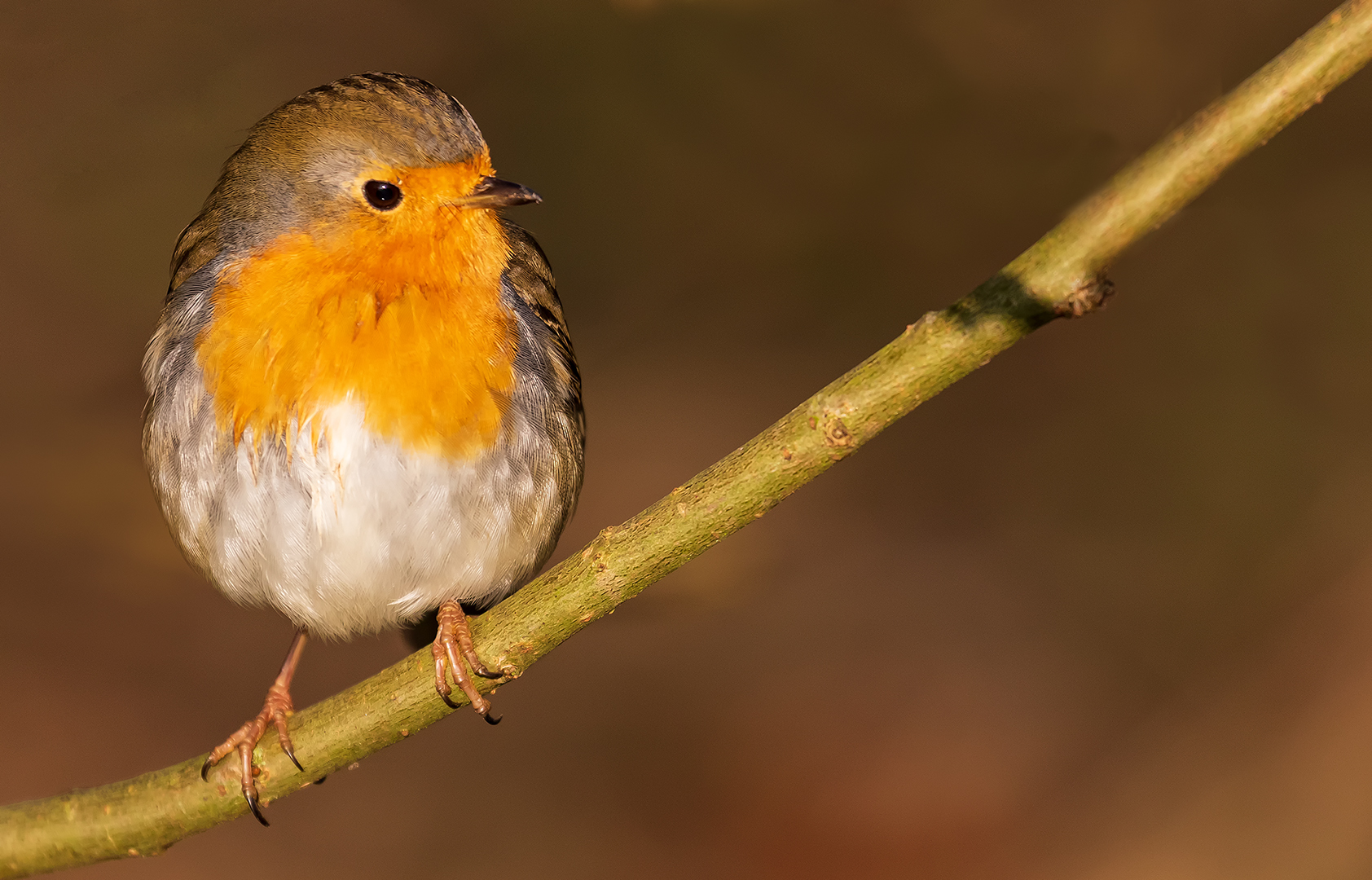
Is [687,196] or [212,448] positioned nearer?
[212,448]

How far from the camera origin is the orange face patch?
2260mm

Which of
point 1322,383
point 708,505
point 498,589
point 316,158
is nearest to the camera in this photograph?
point 708,505

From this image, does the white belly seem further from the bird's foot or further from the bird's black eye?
the bird's black eye

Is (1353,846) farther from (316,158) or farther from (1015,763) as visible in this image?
(316,158)

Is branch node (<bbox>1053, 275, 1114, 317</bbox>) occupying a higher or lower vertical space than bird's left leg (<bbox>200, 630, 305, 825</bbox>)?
higher

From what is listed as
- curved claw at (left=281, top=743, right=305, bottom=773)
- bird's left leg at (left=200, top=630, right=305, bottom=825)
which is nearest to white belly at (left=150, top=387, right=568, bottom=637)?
bird's left leg at (left=200, top=630, right=305, bottom=825)

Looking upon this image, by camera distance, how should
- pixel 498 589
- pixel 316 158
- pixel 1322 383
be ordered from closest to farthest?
pixel 316 158 → pixel 498 589 → pixel 1322 383

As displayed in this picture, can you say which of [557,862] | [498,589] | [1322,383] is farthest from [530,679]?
[1322,383]

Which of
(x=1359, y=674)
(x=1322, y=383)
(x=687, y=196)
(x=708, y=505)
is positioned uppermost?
(x=687, y=196)

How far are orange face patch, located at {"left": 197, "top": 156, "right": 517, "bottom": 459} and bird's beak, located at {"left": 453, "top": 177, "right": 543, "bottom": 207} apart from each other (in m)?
0.02

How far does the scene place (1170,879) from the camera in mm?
4582

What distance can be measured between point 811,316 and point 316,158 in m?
3.07

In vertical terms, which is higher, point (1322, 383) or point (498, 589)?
point (1322, 383)

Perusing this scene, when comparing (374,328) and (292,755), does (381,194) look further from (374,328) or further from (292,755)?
(292,755)
